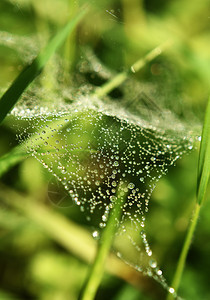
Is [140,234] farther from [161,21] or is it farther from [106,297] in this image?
[161,21]

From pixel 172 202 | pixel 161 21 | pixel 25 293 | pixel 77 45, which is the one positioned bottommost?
pixel 25 293

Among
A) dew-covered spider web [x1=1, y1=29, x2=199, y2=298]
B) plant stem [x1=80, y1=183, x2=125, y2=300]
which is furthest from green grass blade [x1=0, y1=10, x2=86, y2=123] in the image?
plant stem [x1=80, y1=183, x2=125, y2=300]

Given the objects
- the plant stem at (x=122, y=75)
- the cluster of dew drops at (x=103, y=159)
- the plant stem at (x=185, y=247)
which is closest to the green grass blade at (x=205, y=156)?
the plant stem at (x=185, y=247)

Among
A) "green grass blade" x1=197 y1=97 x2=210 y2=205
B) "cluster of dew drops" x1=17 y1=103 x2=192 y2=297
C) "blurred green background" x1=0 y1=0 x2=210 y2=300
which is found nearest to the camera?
"green grass blade" x1=197 y1=97 x2=210 y2=205

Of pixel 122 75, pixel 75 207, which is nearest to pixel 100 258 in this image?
pixel 75 207

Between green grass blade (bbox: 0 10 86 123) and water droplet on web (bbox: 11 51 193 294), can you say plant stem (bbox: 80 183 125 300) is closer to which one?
water droplet on web (bbox: 11 51 193 294)

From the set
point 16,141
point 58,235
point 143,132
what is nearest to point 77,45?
point 143,132

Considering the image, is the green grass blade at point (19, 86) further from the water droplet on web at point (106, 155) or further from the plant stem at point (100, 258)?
the plant stem at point (100, 258)
